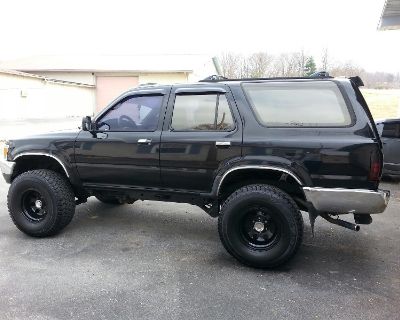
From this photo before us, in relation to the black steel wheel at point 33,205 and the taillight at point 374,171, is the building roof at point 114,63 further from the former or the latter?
the taillight at point 374,171

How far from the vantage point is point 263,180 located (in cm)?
423

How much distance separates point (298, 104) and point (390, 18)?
33.1 ft

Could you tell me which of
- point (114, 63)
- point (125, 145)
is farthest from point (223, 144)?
point (114, 63)

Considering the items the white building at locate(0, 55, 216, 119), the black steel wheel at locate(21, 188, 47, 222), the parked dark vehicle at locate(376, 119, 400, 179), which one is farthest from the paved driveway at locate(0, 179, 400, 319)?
the white building at locate(0, 55, 216, 119)

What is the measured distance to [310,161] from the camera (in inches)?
149

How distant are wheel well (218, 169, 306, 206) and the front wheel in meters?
0.19

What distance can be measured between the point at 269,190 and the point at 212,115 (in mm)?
1036

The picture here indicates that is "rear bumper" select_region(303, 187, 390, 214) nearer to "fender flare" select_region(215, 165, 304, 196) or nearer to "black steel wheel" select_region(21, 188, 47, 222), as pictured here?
"fender flare" select_region(215, 165, 304, 196)

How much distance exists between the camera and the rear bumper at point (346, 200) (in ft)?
11.9

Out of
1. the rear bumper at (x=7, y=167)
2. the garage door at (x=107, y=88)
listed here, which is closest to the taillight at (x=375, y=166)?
the rear bumper at (x=7, y=167)

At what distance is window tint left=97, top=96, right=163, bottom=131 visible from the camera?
454 cm

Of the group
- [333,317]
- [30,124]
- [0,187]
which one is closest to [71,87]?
[30,124]

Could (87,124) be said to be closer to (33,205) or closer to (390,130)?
(33,205)

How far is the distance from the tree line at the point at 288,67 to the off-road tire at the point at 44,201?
35707mm
